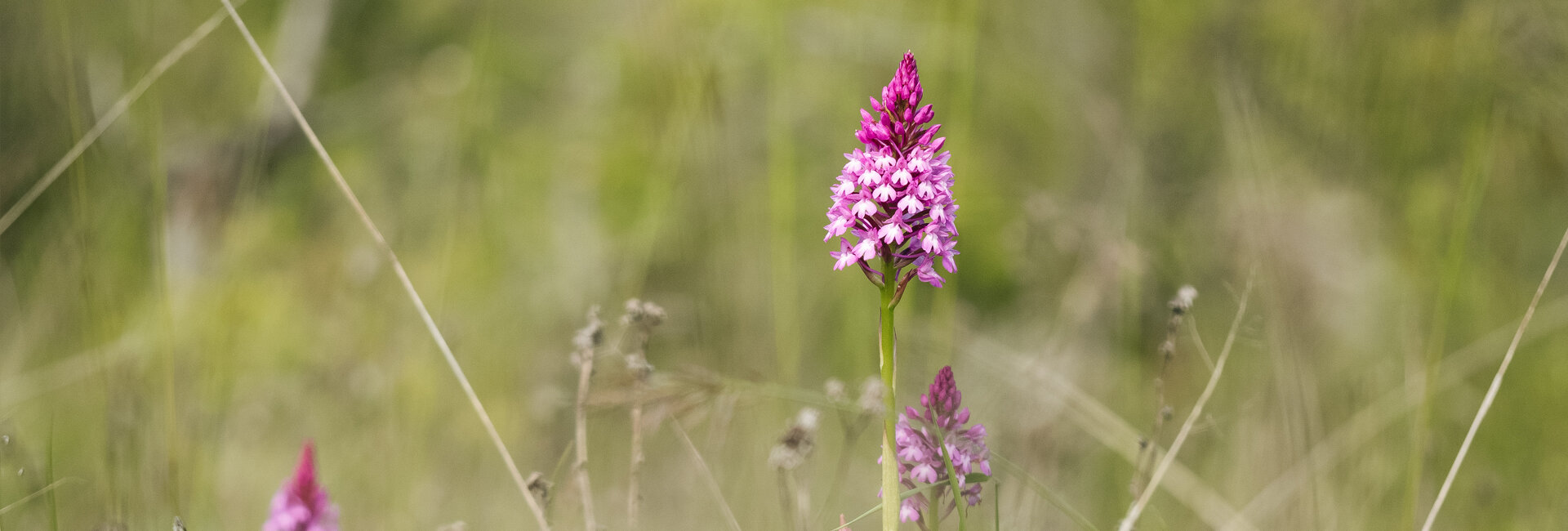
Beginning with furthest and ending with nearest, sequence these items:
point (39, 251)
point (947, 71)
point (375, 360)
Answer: point (947, 71), point (39, 251), point (375, 360)

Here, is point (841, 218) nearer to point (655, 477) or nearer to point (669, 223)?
point (669, 223)

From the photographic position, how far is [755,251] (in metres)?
3.43

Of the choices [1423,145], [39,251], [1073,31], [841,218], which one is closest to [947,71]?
[1073,31]

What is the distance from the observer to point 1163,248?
6.51m

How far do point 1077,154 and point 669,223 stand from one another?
4879 mm

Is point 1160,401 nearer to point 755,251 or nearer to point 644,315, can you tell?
point 644,315

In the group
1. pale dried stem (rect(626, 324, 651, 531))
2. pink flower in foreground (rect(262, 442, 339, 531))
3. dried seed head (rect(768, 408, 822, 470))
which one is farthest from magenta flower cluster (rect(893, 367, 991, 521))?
pink flower in foreground (rect(262, 442, 339, 531))

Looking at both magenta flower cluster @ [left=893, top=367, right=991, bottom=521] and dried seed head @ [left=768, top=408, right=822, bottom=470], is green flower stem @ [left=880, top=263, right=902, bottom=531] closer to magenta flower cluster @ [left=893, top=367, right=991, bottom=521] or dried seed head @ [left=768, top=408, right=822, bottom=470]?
magenta flower cluster @ [left=893, top=367, right=991, bottom=521]

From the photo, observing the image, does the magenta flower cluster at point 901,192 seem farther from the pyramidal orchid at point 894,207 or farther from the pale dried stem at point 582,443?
the pale dried stem at point 582,443

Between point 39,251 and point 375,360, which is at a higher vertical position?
point 39,251

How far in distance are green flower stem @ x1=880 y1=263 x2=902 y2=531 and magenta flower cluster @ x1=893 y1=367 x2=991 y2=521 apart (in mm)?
170

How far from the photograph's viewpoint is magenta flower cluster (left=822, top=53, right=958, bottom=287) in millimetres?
1358

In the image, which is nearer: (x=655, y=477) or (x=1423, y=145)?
(x=655, y=477)

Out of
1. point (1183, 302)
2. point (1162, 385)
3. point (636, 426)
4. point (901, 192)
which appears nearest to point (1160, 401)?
point (1162, 385)
